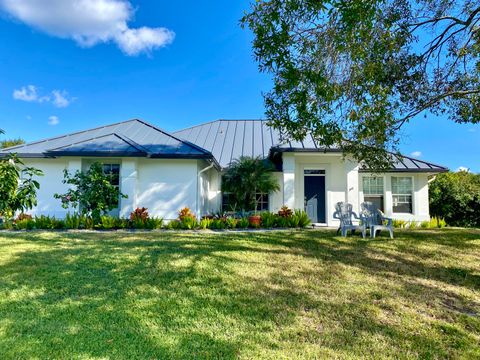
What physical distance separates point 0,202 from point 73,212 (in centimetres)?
870

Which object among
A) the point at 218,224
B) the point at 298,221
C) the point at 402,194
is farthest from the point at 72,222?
the point at 402,194

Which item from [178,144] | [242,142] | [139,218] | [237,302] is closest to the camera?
[237,302]

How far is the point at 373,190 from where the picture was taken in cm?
1556

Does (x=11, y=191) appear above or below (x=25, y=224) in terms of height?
above

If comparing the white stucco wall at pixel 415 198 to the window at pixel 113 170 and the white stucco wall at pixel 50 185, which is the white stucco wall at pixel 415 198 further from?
the white stucco wall at pixel 50 185

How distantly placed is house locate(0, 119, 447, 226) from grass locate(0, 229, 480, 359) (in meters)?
5.04

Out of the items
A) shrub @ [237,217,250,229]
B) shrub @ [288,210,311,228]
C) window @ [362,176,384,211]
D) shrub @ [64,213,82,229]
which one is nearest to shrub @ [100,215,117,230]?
shrub @ [64,213,82,229]

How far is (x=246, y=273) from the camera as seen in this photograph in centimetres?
570

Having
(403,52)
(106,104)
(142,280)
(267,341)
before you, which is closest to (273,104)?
(403,52)

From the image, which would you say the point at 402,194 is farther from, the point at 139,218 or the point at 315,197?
the point at 139,218

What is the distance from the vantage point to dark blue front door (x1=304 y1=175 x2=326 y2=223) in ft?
49.7

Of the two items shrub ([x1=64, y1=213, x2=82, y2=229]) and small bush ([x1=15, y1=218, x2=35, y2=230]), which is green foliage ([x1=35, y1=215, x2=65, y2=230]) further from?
shrub ([x1=64, y1=213, x2=82, y2=229])

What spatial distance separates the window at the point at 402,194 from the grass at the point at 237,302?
25.2ft

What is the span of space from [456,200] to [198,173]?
14158 mm
